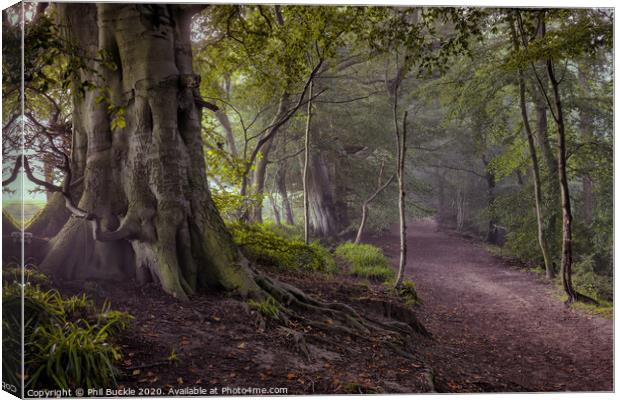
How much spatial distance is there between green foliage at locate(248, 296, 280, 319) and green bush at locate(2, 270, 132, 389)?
3.70ft

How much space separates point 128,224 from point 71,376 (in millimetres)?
1334

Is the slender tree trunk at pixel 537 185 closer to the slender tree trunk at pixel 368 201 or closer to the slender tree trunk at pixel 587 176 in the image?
the slender tree trunk at pixel 587 176

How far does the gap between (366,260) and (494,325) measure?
51.5 inches

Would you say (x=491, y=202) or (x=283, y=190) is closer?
(x=491, y=202)

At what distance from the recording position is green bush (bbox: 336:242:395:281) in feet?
15.8

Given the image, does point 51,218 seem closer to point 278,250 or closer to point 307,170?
point 278,250

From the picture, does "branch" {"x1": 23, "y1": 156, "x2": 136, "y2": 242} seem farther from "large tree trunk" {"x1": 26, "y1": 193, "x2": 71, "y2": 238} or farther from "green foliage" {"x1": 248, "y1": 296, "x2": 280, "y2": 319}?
"green foliage" {"x1": 248, "y1": 296, "x2": 280, "y2": 319}

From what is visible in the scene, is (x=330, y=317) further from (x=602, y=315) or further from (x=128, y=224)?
(x=602, y=315)

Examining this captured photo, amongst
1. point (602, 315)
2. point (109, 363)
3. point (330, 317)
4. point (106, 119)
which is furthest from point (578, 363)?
point (106, 119)

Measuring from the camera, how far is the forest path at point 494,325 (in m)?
4.14

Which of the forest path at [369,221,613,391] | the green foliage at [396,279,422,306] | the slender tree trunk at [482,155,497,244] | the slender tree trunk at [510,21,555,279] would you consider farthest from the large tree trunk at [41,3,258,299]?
the slender tree trunk at [510,21,555,279]

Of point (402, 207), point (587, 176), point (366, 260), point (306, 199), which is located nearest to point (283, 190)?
point (306, 199)

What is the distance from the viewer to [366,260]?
4.94 meters

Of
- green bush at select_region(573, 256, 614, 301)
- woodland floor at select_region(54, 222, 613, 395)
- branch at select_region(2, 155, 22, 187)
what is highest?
branch at select_region(2, 155, 22, 187)
